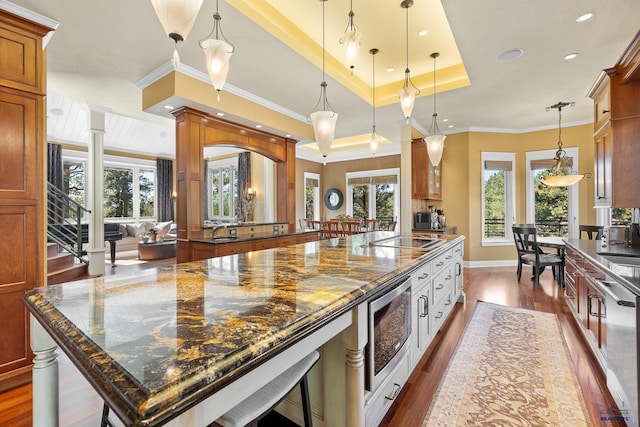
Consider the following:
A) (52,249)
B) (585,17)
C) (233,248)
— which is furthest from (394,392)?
(52,249)

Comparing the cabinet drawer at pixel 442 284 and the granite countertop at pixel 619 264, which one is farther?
the cabinet drawer at pixel 442 284

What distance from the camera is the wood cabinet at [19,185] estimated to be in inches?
81.4

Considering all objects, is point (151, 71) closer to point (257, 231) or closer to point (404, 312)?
point (257, 231)

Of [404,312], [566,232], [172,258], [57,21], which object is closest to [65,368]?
[404,312]

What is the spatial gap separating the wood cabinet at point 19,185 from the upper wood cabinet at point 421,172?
510 cm

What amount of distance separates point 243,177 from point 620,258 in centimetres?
758

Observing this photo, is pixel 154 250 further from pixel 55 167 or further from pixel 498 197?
pixel 498 197

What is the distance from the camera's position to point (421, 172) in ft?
18.4

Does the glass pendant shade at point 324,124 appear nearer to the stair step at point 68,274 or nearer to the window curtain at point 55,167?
the stair step at point 68,274

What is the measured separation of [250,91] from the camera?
402 centimetres

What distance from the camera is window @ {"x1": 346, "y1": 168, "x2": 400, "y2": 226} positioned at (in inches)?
328

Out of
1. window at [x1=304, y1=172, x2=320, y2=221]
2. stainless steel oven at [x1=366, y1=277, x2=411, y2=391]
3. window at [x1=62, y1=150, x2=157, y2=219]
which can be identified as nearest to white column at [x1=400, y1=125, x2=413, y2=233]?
stainless steel oven at [x1=366, y1=277, x2=411, y2=391]

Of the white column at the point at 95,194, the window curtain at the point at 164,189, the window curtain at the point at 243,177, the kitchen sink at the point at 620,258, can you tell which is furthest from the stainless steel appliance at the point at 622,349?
the window curtain at the point at 164,189

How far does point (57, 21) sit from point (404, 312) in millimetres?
3588
